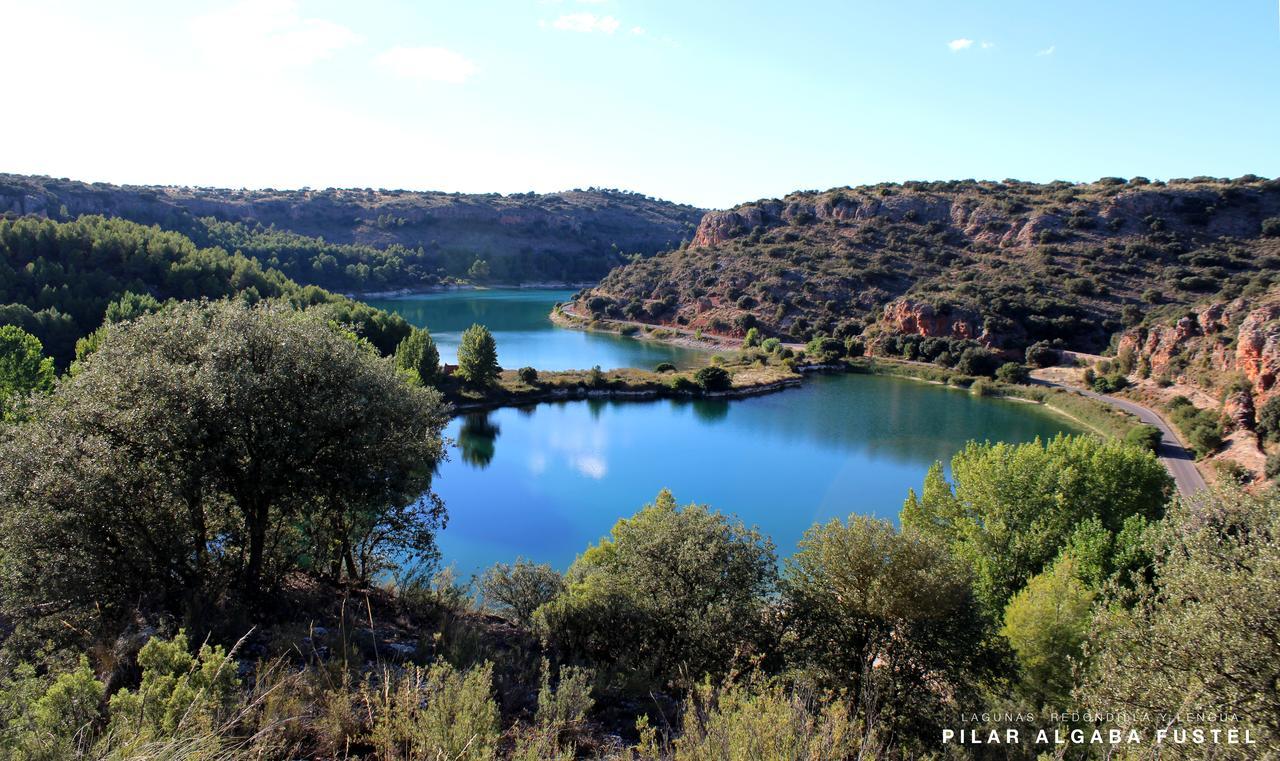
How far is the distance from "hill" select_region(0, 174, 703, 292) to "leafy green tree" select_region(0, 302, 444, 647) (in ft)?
289

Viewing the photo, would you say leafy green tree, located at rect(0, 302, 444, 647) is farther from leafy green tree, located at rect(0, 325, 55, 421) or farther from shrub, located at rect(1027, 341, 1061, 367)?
shrub, located at rect(1027, 341, 1061, 367)

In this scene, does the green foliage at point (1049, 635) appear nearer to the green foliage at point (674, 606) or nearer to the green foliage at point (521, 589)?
the green foliage at point (674, 606)

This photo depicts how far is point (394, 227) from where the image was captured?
411 feet

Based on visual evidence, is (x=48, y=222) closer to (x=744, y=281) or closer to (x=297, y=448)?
(x=297, y=448)

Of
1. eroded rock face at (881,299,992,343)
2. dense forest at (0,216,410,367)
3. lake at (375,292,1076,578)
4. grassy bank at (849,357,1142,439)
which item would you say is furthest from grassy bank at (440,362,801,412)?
eroded rock face at (881,299,992,343)

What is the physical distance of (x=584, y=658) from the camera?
908 centimetres

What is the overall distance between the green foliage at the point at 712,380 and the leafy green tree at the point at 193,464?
37.0 m

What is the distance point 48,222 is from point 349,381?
50186mm

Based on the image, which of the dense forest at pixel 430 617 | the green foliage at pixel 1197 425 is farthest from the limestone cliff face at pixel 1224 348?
the dense forest at pixel 430 617

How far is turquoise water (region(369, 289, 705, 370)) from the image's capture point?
57.7m

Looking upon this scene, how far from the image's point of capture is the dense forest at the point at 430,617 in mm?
5402

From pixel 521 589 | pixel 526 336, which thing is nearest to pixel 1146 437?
pixel 521 589

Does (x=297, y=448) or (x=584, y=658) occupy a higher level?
(x=297, y=448)

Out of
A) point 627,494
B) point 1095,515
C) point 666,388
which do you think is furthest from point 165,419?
point 666,388
